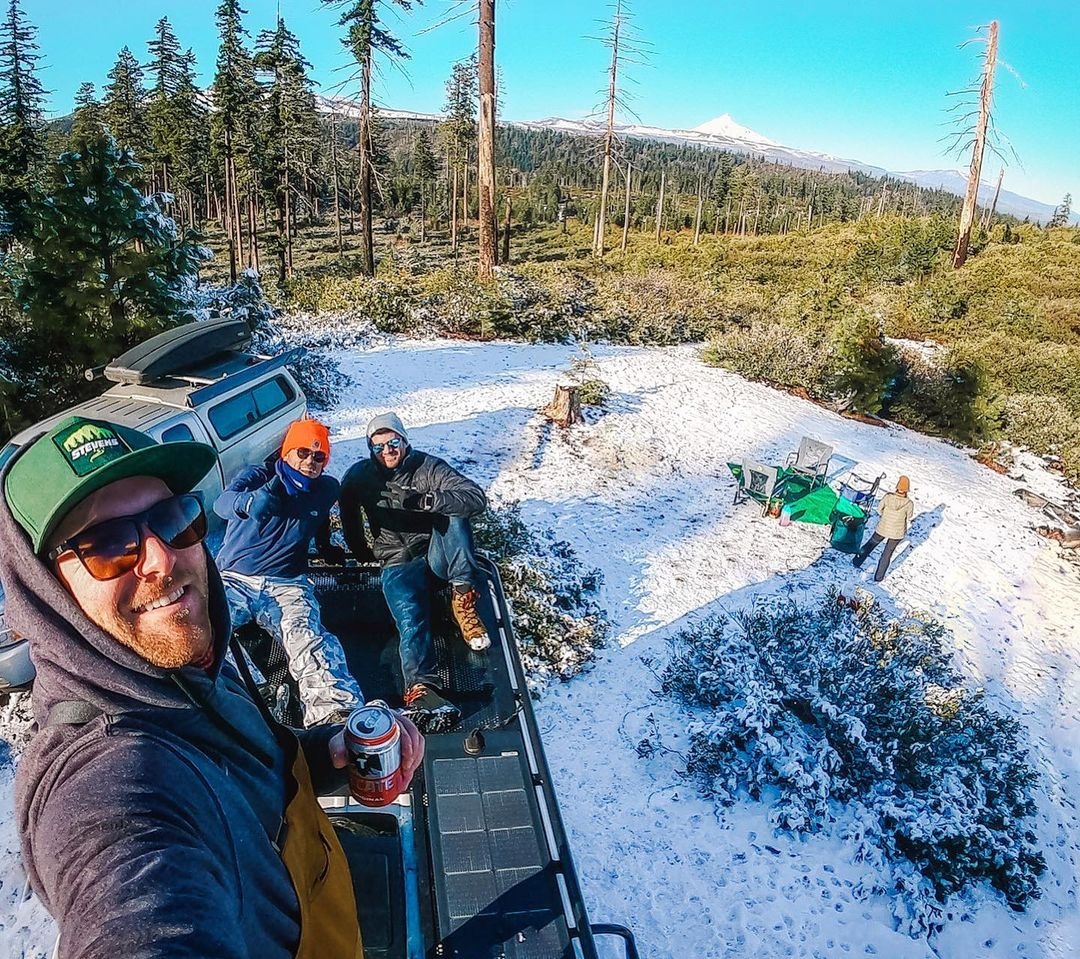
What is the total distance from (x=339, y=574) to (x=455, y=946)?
2.81 metres

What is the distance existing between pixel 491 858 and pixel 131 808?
2238 mm

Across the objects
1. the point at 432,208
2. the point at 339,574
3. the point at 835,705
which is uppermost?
the point at 432,208

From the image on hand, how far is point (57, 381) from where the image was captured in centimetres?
878

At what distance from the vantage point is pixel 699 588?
23.9 feet

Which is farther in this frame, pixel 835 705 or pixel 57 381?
pixel 57 381

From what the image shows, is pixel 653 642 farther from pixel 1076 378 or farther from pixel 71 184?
pixel 1076 378

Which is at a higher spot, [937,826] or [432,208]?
[432,208]

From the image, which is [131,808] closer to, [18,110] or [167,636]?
[167,636]

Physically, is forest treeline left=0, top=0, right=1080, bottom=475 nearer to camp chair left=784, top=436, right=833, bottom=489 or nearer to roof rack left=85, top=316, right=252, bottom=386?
roof rack left=85, top=316, right=252, bottom=386

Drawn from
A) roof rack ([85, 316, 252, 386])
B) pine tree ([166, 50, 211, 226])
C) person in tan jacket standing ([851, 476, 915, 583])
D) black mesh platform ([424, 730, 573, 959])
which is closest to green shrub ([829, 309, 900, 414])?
person in tan jacket standing ([851, 476, 915, 583])

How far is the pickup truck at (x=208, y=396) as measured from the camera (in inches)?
228

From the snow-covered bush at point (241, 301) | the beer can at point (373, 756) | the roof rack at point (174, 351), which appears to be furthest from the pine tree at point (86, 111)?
the beer can at point (373, 756)

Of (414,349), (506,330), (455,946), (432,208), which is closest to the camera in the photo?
(455,946)

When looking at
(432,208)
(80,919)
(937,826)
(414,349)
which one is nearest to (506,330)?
(414,349)
